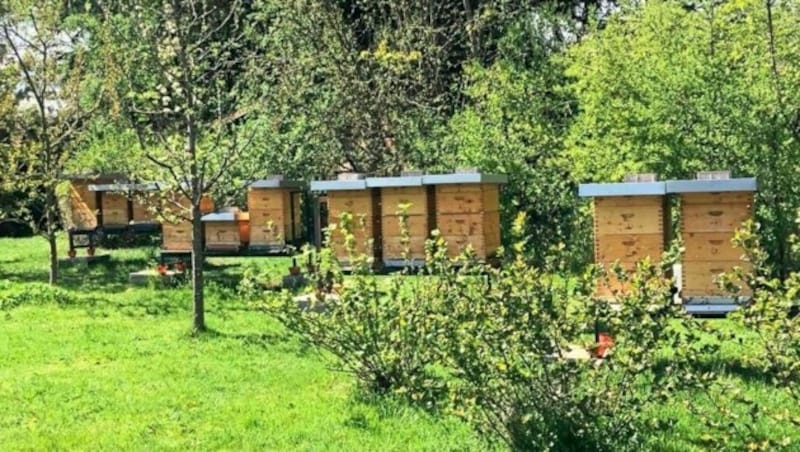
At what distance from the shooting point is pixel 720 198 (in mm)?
6902

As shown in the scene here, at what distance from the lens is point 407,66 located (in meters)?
17.1

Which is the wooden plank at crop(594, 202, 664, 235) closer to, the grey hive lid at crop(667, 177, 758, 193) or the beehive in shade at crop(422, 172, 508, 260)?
the grey hive lid at crop(667, 177, 758, 193)

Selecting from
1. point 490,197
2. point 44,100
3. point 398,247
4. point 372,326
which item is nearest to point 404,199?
point 398,247

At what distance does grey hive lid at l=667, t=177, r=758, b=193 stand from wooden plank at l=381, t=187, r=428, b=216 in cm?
495

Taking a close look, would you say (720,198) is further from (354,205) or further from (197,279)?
(354,205)

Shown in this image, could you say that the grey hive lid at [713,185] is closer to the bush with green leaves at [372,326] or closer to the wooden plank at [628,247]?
the wooden plank at [628,247]

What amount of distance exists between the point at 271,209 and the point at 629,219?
8.70 m

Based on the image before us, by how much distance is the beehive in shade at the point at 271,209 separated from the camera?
1450 centimetres

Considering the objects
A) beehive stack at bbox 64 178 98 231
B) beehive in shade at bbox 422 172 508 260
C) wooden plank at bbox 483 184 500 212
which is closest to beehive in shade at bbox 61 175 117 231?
beehive stack at bbox 64 178 98 231

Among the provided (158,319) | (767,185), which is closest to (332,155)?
(158,319)

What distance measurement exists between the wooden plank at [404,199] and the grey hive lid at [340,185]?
Answer: 342 mm

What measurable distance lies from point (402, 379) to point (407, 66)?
40.0 ft

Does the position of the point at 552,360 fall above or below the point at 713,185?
below

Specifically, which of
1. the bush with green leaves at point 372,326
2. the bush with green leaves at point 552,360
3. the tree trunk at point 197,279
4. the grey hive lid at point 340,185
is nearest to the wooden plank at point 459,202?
the grey hive lid at point 340,185
